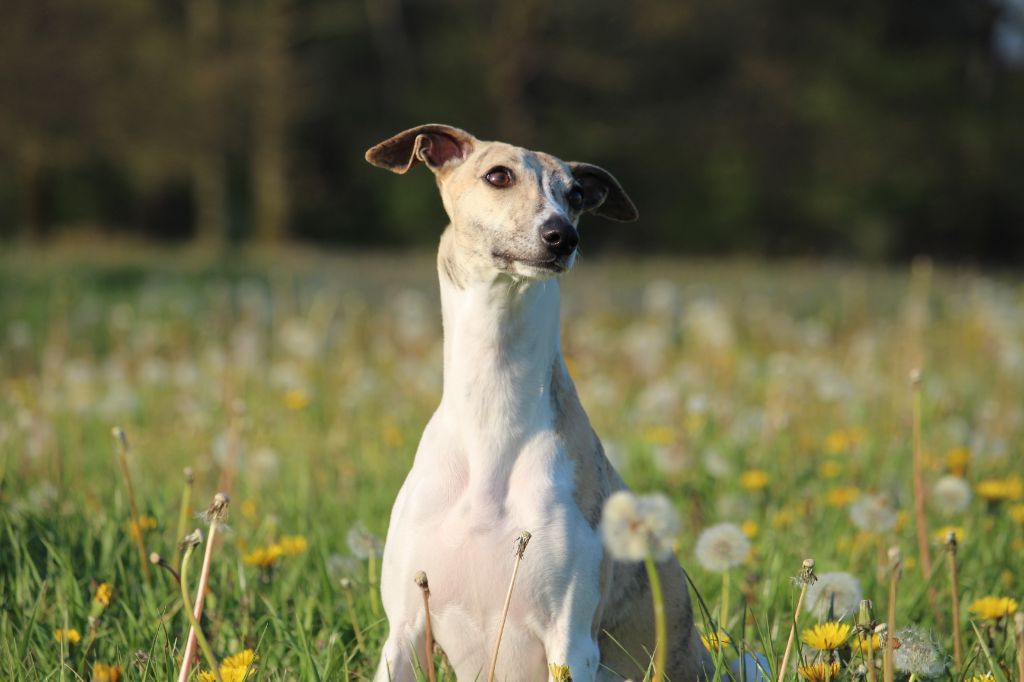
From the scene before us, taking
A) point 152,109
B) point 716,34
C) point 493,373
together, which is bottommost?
point 493,373

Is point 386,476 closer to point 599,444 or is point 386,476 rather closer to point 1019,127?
point 599,444

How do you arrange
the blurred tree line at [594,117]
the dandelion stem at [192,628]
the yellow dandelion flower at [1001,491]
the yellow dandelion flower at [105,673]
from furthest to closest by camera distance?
the blurred tree line at [594,117] < the yellow dandelion flower at [1001,491] < the yellow dandelion flower at [105,673] < the dandelion stem at [192,628]

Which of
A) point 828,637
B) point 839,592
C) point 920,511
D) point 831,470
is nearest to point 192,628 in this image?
point 828,637

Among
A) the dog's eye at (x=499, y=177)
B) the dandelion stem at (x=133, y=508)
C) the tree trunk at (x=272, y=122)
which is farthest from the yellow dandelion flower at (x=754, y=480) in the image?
the tree trunk at (x=272, y=122)

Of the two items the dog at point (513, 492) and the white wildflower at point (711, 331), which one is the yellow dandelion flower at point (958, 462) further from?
the white wildflower at point (711, 331)

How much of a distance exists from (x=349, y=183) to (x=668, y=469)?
94.5 feet

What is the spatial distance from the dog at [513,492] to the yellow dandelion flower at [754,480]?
1711mm

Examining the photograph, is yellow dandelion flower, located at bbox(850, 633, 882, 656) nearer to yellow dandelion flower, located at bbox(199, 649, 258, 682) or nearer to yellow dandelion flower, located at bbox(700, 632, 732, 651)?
yellow dandelion flower, located at bbox(700, 632, 732, 651)

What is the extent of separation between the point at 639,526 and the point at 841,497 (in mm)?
2771

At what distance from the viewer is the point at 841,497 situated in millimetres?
4207

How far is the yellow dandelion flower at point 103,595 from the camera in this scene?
108 inches

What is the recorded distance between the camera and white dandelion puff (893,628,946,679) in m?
2.16

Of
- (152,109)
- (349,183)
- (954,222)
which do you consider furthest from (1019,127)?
(152,109)

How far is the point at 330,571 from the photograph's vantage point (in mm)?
3180
